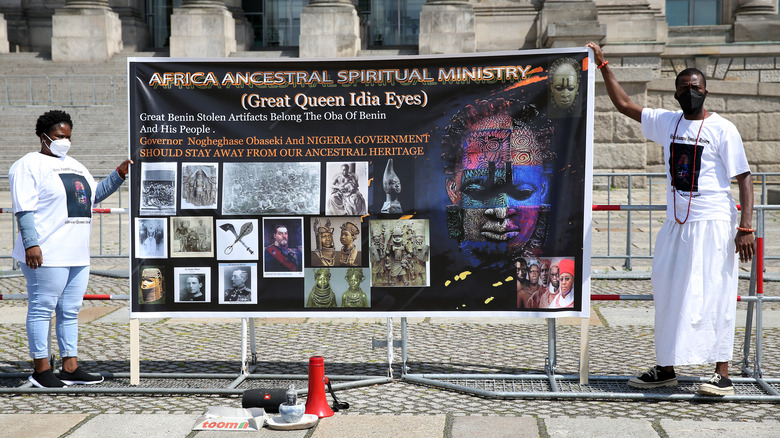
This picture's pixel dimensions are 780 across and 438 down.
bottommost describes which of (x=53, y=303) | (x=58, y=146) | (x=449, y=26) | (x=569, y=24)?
(x=53, y=303)

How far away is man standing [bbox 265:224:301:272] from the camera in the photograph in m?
5.79

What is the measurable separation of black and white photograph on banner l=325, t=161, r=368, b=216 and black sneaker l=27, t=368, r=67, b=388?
2.03 m

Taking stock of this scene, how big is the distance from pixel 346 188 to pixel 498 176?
0.97 m

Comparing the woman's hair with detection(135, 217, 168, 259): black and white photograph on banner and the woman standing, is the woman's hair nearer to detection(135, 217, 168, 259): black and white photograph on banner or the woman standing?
the woman standing

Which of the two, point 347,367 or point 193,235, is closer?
point 193,235

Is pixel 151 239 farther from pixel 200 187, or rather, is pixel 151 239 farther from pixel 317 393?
pixel 317 393

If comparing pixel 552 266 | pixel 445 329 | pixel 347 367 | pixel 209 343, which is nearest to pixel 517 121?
pixel 552 266

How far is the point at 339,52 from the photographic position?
77.9 feet

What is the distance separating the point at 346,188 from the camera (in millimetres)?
5754

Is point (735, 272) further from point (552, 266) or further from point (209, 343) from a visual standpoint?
point (209, 343)

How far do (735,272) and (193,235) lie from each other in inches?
134

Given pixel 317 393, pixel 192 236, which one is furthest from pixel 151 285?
pixel 317 393

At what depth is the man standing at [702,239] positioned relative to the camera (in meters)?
5.39

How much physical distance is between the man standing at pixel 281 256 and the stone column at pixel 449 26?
56.7ft
